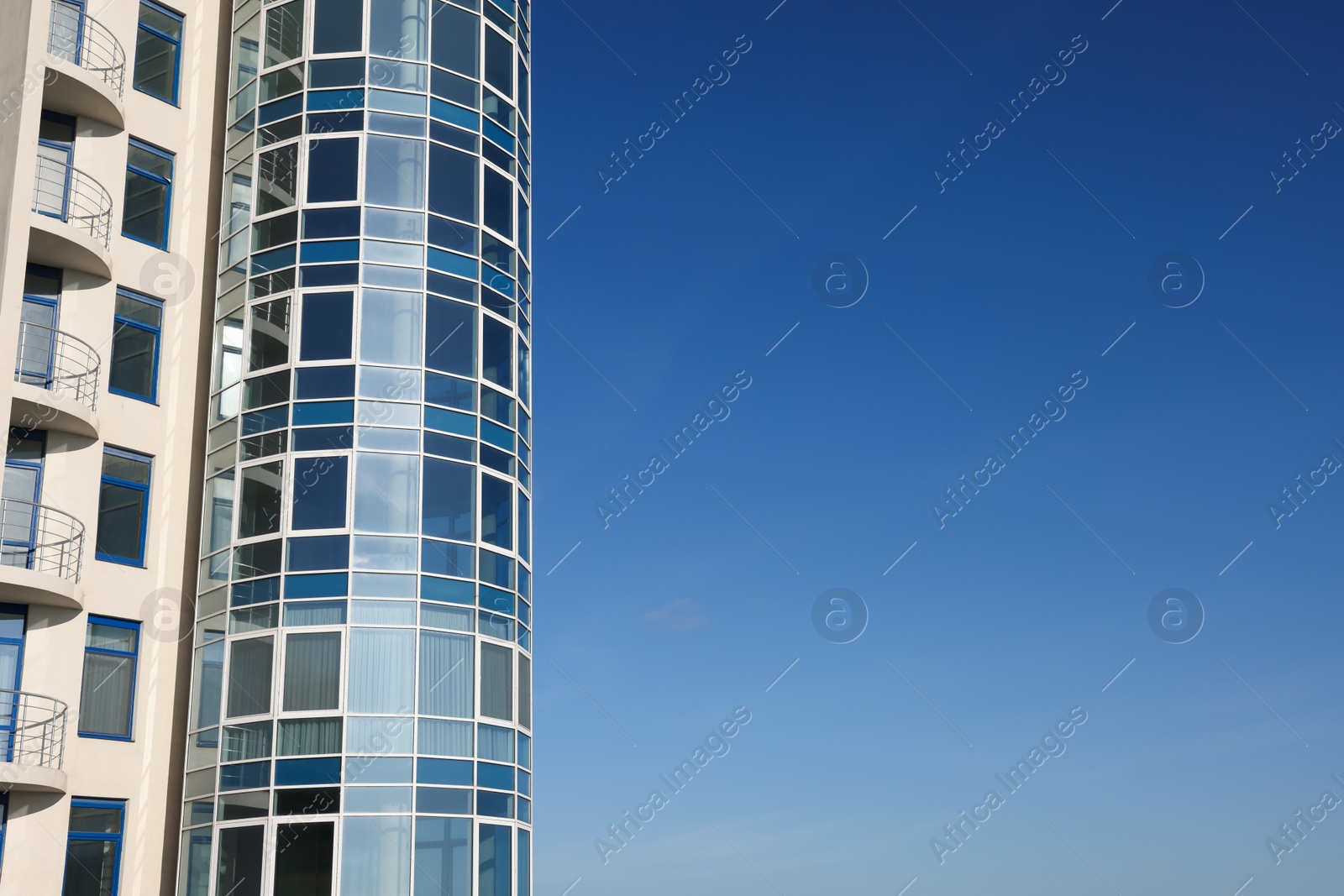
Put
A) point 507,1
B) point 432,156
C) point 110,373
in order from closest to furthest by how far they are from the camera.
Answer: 1. point 110,373
2. point 432,156
3. point 507,1

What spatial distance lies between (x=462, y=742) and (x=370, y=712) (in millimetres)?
1623

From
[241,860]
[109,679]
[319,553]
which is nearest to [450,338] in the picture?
[319,553]

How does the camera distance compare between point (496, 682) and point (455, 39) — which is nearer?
point (496, 682)

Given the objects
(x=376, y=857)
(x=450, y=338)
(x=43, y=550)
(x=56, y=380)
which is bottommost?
(x=376, y=857)

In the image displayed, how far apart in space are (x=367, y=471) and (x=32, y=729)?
21.5ft

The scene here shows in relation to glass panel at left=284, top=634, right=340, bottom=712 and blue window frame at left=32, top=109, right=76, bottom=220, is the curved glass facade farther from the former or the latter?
blue window frame at left=32, top=109, right=76, bottom=220

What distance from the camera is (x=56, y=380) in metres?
22.1

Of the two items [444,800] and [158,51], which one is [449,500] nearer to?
[444,800]

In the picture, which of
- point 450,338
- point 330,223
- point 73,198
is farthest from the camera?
point 330,223

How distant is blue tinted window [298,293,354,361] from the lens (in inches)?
923

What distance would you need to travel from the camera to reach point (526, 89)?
27766 mm

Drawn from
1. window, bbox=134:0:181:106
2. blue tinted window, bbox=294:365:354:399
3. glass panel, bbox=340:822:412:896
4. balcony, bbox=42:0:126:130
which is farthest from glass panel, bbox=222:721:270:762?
A: window, bbox=134:0:181:106

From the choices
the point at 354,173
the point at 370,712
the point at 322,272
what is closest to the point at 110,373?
the point at 322,272

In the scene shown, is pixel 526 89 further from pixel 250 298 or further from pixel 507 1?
pixel 250 298
